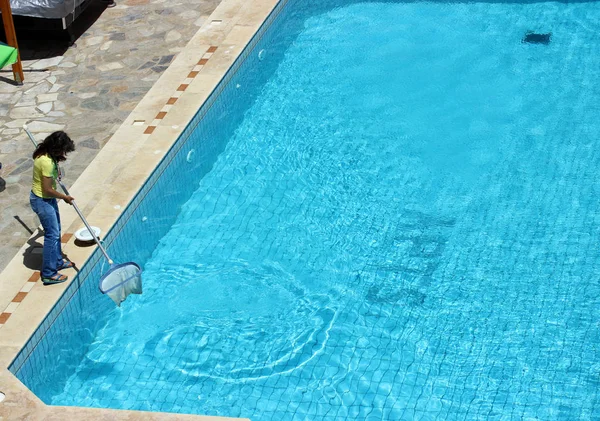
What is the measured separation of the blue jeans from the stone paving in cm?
70

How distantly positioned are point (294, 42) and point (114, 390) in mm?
6509

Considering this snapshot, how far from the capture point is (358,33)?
41.2 feet

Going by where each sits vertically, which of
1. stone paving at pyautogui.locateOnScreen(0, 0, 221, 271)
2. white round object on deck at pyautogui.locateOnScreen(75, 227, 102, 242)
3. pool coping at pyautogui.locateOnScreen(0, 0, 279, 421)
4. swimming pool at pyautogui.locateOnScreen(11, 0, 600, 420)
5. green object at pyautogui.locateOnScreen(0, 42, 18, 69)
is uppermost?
green object at pyautogui.locateOnScreen(0, 42, 18, 69)

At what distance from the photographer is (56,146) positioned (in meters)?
7.05

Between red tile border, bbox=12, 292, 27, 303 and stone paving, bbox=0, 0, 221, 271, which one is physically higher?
red tile border, bbox=12, 292, 27, 303

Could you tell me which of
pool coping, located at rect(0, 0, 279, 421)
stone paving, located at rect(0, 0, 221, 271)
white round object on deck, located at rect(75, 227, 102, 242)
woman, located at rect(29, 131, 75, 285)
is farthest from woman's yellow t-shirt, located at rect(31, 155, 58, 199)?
stone paving, located at rect(0, 0, 221, 271)

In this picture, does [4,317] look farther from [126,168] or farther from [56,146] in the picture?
[126,168]

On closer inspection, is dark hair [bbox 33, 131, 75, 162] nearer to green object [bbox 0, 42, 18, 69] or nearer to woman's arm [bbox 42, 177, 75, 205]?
woman's arm [bbox 42, 177, 75, 205]

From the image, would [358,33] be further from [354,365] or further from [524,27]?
[354,365]

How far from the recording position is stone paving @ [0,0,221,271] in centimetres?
891

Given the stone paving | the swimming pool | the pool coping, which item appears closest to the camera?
the pool coping

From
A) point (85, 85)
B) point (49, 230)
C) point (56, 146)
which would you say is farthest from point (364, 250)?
point (85, 85)

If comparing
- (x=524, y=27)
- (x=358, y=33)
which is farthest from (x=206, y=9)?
(x=524, y=27)

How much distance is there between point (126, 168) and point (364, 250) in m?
2.48
